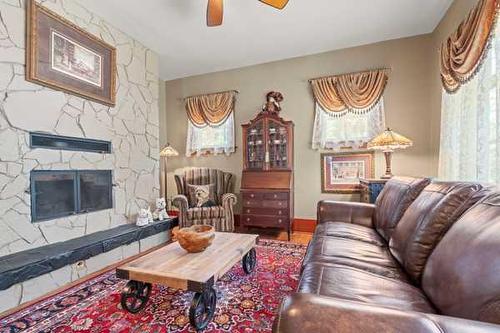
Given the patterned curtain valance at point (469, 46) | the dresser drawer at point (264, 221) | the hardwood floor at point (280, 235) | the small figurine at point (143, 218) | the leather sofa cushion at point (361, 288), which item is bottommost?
the hardwood floor at point (280, 235)

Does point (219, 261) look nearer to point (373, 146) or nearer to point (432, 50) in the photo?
point (373, 146)

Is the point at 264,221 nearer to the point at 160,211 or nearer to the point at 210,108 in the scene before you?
the point at 160,211

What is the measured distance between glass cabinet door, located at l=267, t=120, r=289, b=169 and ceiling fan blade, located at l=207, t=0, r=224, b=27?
5.50 ft

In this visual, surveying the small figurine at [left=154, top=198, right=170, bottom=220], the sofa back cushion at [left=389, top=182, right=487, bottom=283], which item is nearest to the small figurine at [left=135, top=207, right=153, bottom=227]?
the small figurine at [left=154, top=198, right=170, bottom=220]

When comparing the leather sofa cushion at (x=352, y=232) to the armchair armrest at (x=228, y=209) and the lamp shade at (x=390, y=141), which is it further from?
the armchair armrest at (x=228, y=209)

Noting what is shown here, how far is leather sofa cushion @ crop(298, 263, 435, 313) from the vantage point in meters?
1.03

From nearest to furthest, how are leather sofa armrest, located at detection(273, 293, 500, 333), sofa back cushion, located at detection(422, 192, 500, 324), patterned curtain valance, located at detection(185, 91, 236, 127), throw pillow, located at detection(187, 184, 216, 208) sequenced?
leather sofa armrest, located at detection(273, 293, 500, 333) → sofa back cushion, located at detection(422, 192, 500, 324) → throw pillow, located at detection(187, 184, 216, 208) → patterned curtain valance, located at detection(185, 91, 236, 127)

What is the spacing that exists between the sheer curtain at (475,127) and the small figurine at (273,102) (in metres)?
2.07

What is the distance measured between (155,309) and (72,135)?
1.98 meters

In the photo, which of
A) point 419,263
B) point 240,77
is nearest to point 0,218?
point 419,263

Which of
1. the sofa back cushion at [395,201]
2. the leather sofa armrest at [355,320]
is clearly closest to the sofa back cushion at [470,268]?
the leather sofa armrest at [355,320]

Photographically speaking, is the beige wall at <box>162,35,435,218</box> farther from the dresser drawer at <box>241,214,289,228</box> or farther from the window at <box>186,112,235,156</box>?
the dresser drawer at <box>241,214,289,228</box>

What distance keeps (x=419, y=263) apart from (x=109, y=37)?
148 inches

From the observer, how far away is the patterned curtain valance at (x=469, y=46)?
174 cm
